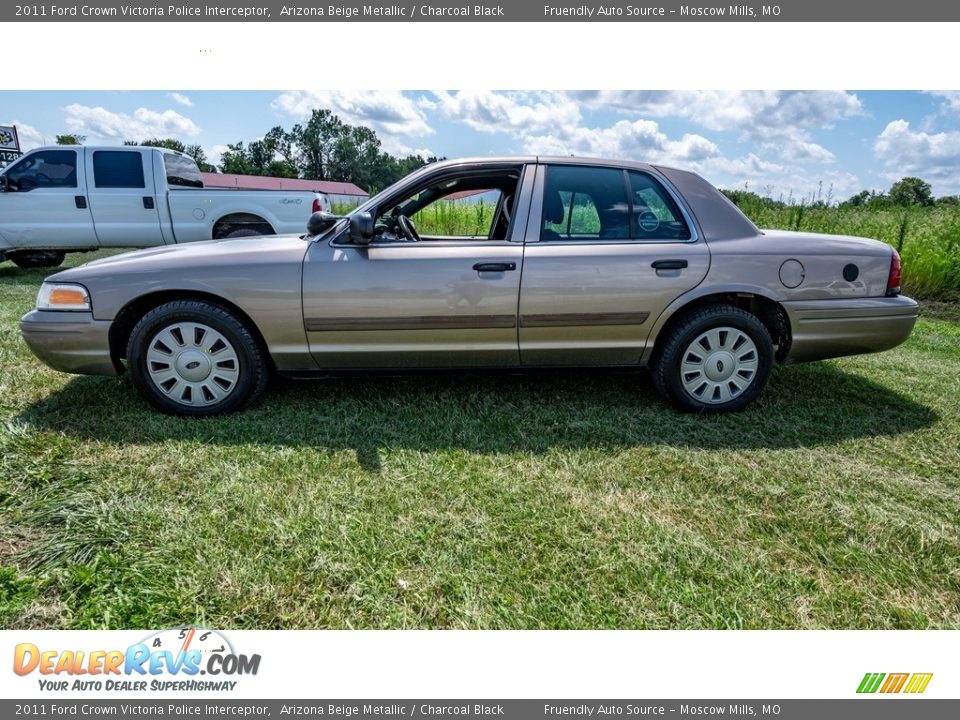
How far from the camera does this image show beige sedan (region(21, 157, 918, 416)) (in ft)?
10.4

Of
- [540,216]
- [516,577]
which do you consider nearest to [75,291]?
[540,216]

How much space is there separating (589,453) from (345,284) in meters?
1.67

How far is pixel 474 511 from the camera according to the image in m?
2.42

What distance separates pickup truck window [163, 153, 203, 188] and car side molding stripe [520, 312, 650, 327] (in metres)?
7.20

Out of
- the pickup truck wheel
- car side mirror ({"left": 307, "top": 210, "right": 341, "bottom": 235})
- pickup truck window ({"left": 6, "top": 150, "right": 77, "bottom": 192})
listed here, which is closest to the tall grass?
Result: car side mirror ({"left": 307, "top": 210, "right": 341, "bottom": 235})

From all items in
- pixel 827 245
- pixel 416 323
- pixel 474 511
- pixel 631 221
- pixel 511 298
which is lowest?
pixel 474 511

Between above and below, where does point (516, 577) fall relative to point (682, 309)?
below

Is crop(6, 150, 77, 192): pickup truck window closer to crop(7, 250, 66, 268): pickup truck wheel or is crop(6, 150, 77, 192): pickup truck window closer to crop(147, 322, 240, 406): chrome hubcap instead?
crop(7, 250, 66, 268): pickup truck wheel

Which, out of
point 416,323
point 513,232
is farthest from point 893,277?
point 416,323

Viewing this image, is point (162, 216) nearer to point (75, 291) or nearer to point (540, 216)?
point (75, 291)

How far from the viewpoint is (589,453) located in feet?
9.66

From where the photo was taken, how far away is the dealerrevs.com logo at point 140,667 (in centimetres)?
171

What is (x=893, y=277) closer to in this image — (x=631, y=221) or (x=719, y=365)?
(x=719, y=365)

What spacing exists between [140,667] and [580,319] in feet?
8.45
